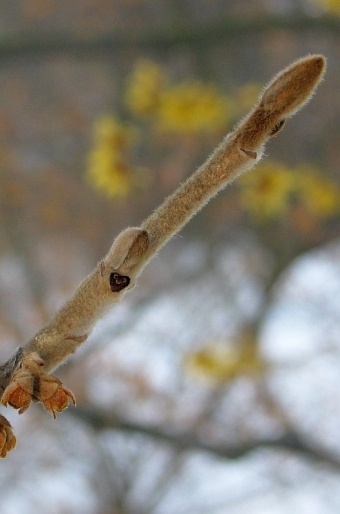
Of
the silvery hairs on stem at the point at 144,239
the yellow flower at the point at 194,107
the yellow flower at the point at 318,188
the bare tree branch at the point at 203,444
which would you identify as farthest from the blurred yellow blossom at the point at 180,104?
the silvery hairs on stem at the point at 144,239

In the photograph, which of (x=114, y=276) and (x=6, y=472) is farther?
(x=6, y=472)

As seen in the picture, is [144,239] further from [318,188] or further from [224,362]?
[224,362]

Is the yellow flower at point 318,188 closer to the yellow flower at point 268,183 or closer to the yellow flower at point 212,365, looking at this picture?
the yellow flower at point 268,183

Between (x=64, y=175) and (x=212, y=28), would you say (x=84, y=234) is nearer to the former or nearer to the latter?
(x=64, y=175)

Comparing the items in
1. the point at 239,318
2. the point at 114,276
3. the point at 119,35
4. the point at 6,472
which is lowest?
the point at 114,276

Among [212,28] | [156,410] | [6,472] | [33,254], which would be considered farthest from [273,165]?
[6,472]

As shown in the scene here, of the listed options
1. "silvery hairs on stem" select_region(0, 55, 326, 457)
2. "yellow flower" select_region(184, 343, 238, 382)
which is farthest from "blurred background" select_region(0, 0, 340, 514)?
"silvery hairs on stem" select_region(0, 55, 326, 457)
